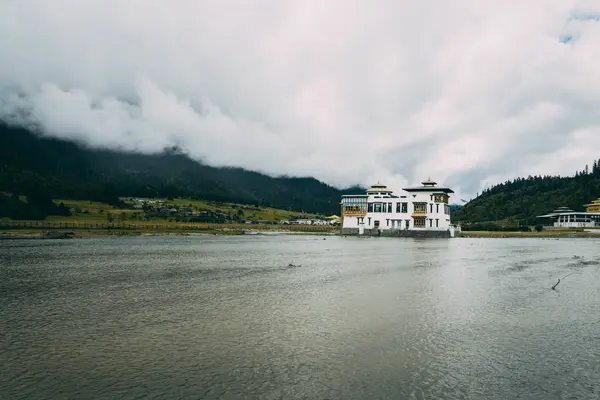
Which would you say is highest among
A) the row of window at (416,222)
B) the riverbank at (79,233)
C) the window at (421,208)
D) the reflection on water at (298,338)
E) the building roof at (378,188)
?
the building roof at (378,188)

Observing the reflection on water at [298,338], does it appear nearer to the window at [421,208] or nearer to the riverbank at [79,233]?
the riverbank at [79,233]

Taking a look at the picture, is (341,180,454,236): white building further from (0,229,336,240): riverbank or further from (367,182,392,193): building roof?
(0,229,336,240): riverbank

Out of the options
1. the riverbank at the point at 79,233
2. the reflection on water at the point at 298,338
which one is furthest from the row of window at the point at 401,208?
the reflection on water at the point at 298,338

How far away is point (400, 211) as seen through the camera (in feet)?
521

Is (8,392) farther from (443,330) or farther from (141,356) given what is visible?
(443,330)

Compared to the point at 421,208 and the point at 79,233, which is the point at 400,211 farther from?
the point at 79,233

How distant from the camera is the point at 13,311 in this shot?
87.1ft

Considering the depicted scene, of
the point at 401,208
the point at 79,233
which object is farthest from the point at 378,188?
the point at 79,233

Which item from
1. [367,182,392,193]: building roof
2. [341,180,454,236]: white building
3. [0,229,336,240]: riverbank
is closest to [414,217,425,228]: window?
[341,180,454,236]: white building

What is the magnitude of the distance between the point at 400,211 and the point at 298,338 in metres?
142

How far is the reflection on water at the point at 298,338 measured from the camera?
14969mm

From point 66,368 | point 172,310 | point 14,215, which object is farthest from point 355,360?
point 14,215

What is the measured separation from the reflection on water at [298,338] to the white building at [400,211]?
11586 centimetres

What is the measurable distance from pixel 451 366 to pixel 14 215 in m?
160
